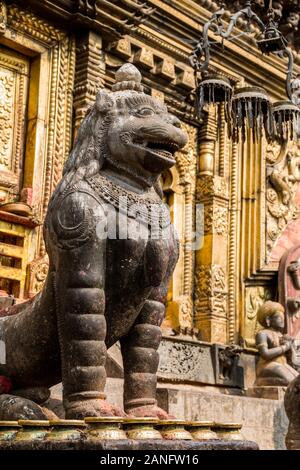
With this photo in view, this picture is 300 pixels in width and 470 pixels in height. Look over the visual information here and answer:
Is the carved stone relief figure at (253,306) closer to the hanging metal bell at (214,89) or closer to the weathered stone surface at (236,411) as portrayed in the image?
the hanging metal bell at (214,89)

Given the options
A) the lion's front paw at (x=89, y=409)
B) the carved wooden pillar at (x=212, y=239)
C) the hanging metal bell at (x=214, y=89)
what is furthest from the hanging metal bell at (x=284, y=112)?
the lion's front paw at (x=89, y=409)

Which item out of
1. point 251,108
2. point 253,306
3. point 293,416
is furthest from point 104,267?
point 253,306

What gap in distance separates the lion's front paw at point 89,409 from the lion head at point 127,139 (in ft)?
4.00

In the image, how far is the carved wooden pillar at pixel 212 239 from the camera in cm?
1161

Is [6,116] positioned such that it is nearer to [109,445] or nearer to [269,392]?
[269,392]

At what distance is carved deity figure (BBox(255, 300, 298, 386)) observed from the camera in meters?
9.50

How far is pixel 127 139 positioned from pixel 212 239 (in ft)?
24.6

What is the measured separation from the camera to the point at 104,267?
424 centimetres

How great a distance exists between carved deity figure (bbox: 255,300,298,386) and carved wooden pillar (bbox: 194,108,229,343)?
1345 mm

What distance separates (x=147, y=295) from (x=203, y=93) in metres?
5.40

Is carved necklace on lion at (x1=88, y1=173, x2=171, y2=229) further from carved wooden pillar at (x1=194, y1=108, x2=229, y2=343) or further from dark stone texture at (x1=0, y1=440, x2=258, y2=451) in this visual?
carved wooden pillar at (x1=194, y1=108, x2=229, y2=343)

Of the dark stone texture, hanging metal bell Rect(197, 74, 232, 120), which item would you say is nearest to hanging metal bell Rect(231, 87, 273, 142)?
hanging metal bell Rect(197, 74, 232, 120)
